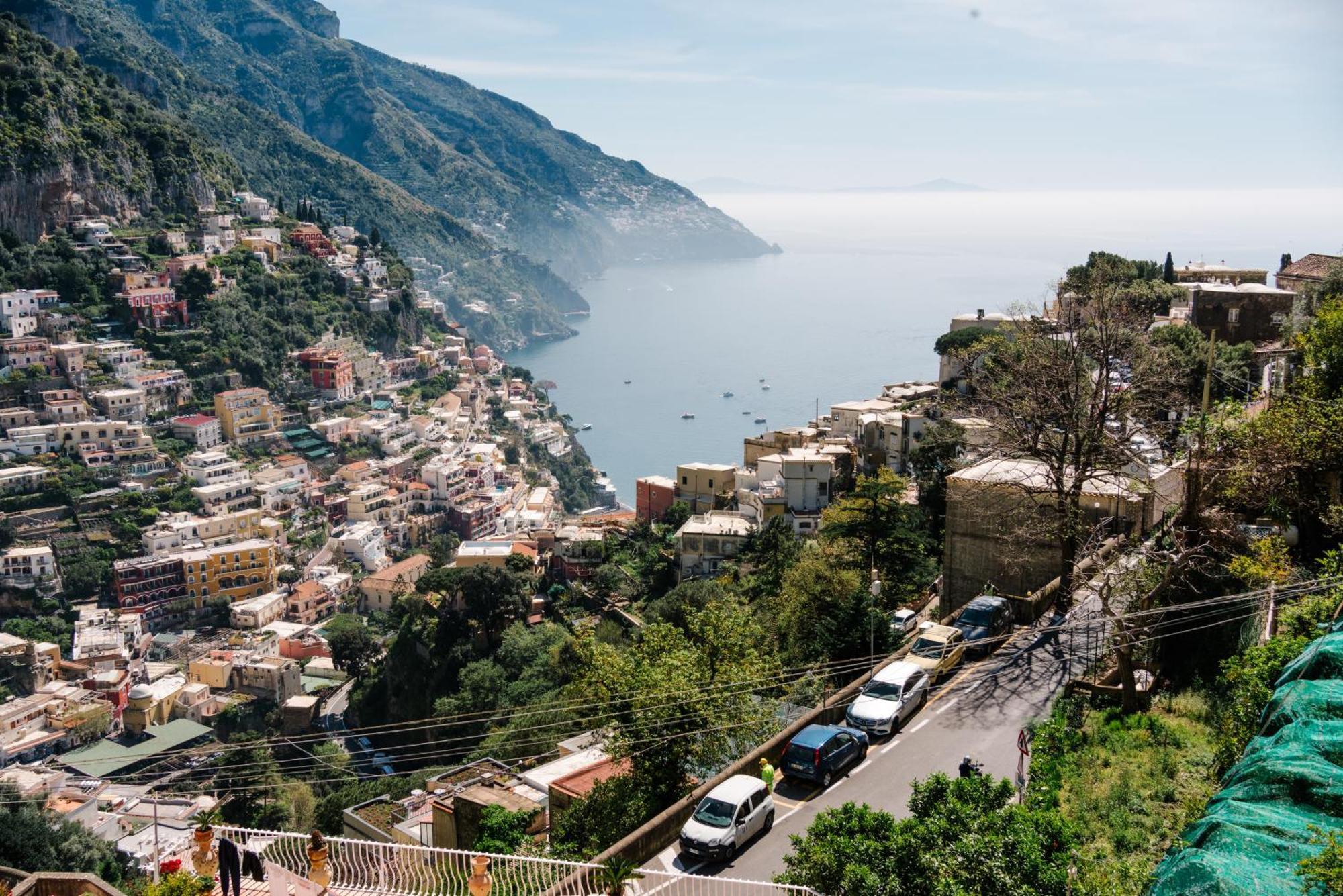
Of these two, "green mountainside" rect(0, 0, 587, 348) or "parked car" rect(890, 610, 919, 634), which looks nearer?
"parked car" rect(890, 610, 919, 634)

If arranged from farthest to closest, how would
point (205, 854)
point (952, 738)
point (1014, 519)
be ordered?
1. point (1014, 519)
2. point (952, 738)
3. point (205, 854)

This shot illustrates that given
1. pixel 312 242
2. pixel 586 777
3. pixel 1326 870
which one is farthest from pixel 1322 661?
pixel 312 242

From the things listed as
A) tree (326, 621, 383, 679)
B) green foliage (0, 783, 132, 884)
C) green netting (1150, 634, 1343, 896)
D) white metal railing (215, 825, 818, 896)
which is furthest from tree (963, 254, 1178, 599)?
tree (326, 621, 383, 679)

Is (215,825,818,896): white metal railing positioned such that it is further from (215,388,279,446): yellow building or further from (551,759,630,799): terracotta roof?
(215,388,279,446): yellow building

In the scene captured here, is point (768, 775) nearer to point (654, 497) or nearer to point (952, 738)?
point (952, 738)

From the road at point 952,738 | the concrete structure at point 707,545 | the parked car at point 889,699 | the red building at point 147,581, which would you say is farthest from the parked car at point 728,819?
the red building at point 147,581

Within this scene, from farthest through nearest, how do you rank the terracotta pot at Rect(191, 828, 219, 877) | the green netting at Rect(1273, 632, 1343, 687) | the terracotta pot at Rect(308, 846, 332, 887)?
the terracotta pot at Rect(191, 828, 219, 877) < the terracotta pot at Rect(308, 846, 332, 887) < the green netting at Rect(1273, 632, 1343, 687)

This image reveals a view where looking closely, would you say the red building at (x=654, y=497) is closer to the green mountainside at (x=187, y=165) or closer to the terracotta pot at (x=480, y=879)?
the terracotta pot at (x=480, y=879)
